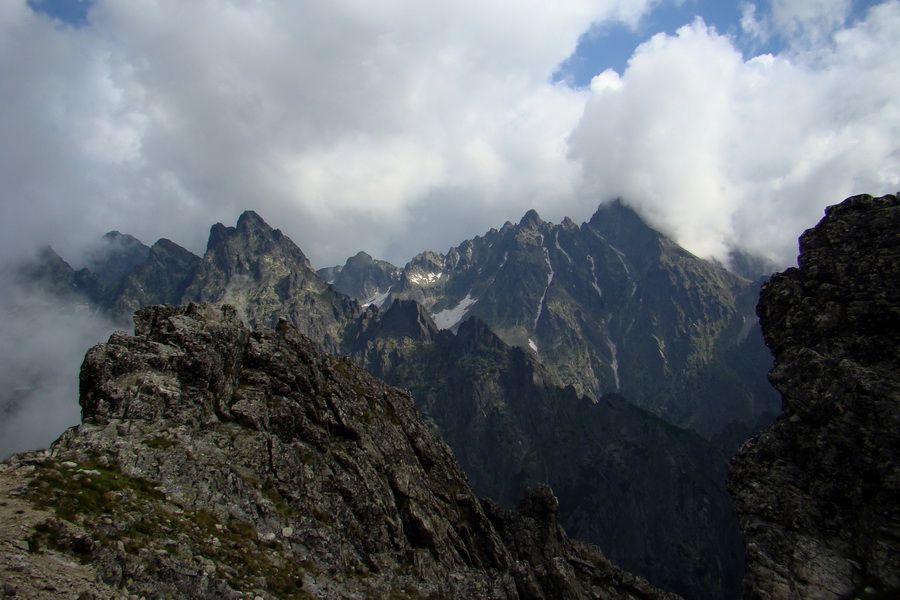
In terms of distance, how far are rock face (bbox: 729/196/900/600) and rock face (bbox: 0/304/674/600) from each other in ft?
68.0

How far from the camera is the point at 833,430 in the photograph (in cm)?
3503

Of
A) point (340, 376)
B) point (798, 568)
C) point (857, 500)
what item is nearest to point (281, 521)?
point (340, 376)

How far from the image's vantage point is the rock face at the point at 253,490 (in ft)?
82.2

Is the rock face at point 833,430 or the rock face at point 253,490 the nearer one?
the rock face at point 253,490

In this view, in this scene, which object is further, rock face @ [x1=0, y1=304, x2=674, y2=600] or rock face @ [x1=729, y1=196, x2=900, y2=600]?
rock face @ [x1=729, y1=196, x2=900, y2=600]

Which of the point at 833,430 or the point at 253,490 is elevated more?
the point at 253,490

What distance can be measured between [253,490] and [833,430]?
41875mm

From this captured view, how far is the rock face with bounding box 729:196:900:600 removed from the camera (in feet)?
101

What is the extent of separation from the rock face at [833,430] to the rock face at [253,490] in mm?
20716

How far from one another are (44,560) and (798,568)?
136 ft

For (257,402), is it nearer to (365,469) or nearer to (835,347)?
(365,469)

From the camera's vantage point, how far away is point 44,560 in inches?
818

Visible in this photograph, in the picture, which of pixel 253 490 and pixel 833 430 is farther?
pixel 253 490

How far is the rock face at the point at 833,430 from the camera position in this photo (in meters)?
30.8
